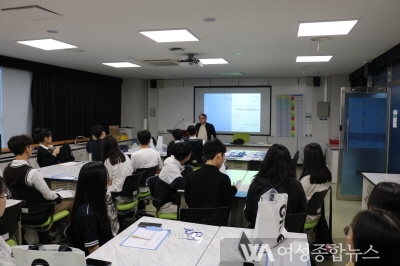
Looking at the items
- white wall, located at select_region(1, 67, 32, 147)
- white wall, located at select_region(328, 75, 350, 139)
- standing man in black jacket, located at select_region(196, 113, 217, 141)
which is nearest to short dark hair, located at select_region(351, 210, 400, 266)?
standing man in black jacket, located at select_region(196, 113, 217, 141)

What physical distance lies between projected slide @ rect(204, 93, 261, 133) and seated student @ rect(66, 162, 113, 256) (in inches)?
278

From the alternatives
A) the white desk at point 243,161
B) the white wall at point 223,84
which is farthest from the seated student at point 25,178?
the white wall at point 223,84

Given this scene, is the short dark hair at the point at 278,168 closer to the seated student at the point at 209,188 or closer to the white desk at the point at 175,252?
the seated student at the point at 209,188

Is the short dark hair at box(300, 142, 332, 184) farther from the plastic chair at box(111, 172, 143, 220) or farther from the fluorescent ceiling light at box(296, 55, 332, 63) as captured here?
the fluorescent ceiling light at box(296, 55, 332, 63)

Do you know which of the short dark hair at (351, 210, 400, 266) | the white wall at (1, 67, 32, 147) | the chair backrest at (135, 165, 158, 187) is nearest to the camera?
the short dark hair at (351, 210, 400, 266)

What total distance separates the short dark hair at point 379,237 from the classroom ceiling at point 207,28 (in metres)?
2.15

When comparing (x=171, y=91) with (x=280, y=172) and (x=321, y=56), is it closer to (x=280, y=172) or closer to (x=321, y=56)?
(x=321, y=56)

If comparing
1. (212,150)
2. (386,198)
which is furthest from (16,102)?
(386,198)

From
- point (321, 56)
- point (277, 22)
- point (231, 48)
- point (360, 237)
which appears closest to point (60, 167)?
point (231, 48)

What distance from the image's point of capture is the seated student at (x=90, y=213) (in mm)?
1914

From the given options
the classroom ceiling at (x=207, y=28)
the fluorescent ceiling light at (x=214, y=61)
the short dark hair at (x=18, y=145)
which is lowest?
the short dark hair at (x=18, y=145)

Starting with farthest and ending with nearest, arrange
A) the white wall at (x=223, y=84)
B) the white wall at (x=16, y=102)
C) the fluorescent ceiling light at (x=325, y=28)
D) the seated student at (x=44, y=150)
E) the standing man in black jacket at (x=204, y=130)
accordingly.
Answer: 1. the white wall at (x=223, y=84)
2. the standing man in black jacket at (x=204, y=130)
3. the white wall at (x=16, y=102)
4. the seated student at (x=44, y=150)
5. the fluorescent ceiling light at (x=325, y=28)

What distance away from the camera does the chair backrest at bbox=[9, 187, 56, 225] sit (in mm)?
2949

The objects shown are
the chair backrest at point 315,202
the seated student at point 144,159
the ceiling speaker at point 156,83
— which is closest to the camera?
the chair backrest at point 315,202
